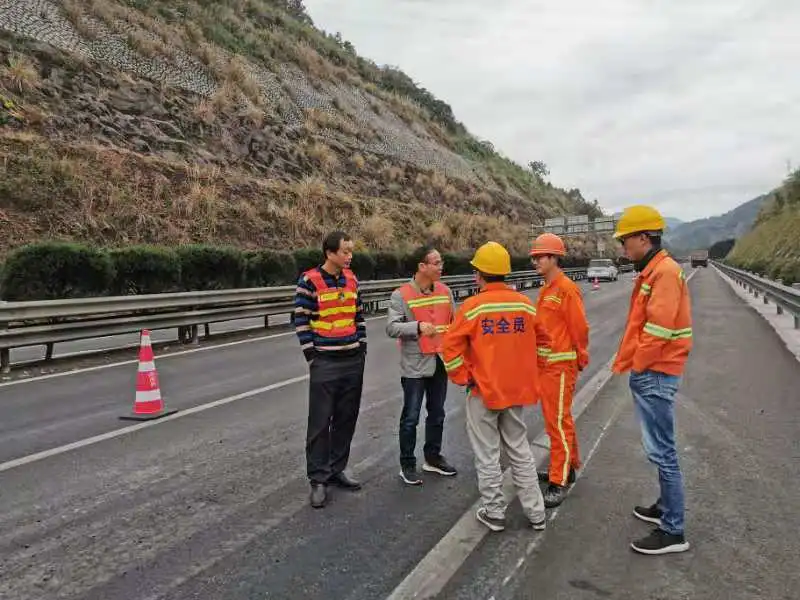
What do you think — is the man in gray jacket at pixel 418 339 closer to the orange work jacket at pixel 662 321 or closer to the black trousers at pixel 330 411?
the black trousers at pixel 330 411

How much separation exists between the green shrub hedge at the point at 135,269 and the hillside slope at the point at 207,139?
5.98 metres

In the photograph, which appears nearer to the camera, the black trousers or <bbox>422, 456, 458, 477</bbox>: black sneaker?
the black trousers

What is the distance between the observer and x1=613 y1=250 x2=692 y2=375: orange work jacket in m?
3.80

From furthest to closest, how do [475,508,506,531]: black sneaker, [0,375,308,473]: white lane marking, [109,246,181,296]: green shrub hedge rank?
1. [109,246,181,296]: green shrub hedge
2. [0,375,308,473]: white lane marking
3. [475,508,506,531]: black sneaker

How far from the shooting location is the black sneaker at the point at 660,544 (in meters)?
3.78

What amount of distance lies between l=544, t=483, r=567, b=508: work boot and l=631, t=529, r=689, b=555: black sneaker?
2.46 ft

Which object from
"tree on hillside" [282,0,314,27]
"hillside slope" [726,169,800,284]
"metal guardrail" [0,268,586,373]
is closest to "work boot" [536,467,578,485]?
"metal guardrail" [0,268,586,373]

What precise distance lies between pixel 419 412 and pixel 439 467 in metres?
0.47

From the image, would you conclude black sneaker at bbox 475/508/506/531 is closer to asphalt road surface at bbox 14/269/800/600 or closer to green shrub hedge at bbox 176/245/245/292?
asphalt road surface at bbox 14/269/800/600

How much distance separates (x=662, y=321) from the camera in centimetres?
380

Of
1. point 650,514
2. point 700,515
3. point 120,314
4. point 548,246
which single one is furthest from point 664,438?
point 120,314

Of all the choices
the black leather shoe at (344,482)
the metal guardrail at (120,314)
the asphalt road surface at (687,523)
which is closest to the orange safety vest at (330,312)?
the black leather shoe at (344,482)

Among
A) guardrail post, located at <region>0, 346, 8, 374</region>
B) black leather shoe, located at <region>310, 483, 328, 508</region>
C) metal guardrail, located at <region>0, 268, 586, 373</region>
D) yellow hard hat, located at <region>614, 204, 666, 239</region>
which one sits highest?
yellow hard hat, located at <region>614, 204, 666, 239</region>

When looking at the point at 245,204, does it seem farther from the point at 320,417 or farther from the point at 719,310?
the point at 320,417
